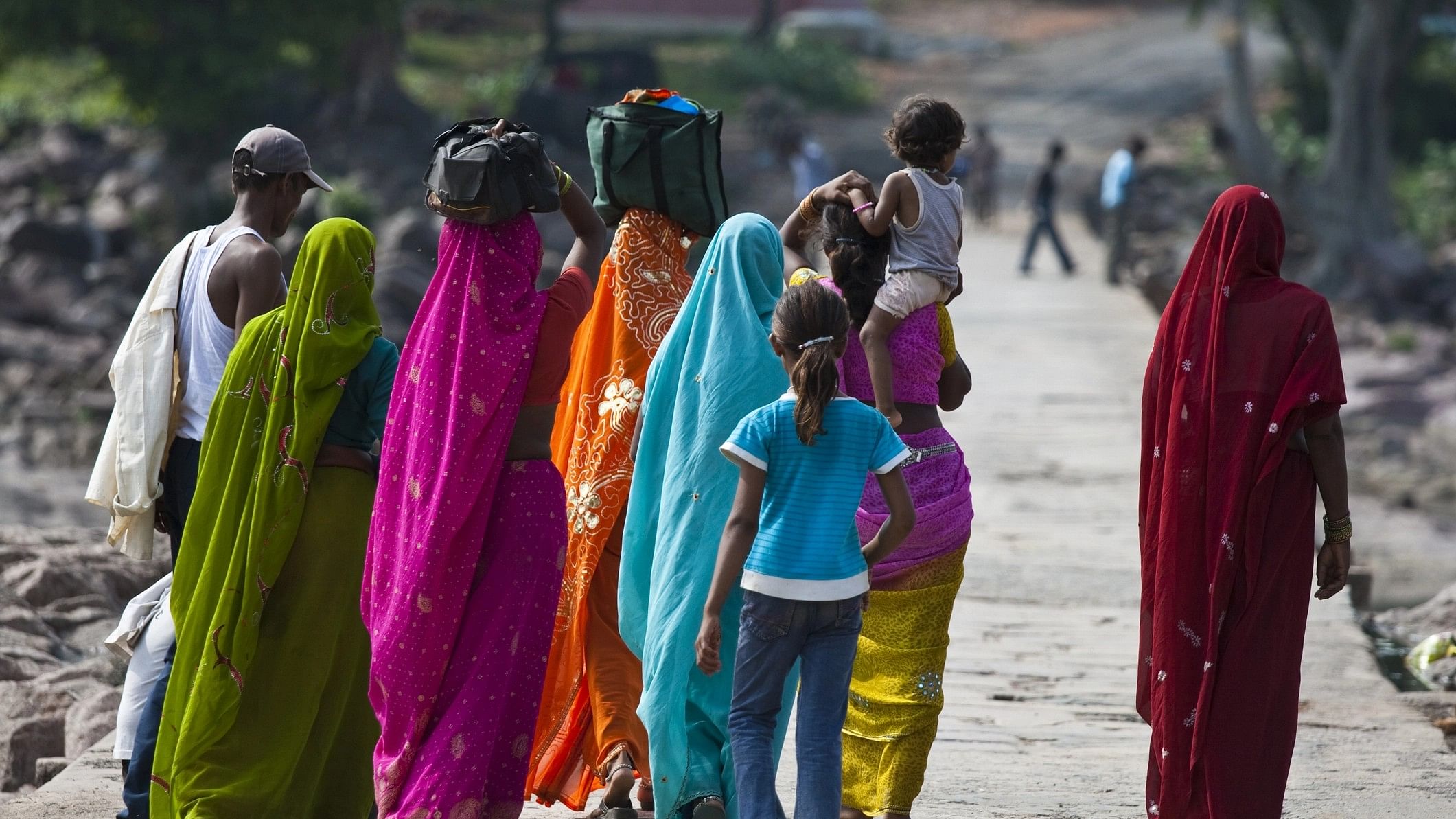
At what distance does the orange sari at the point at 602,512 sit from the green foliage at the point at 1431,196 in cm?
2437

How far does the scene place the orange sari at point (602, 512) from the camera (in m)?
4.34

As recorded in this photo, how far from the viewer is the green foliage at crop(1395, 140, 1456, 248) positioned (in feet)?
86.0

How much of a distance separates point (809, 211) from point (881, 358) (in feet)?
1.64

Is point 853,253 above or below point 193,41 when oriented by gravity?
below

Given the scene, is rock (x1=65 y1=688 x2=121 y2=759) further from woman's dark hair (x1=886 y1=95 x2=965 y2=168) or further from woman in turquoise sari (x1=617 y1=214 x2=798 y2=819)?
woman's dark hair (x1=886 y1=95 x2=965 y2=168)

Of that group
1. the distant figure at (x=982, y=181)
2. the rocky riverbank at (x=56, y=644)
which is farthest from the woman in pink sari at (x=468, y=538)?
A: the distant figure at (x=982, y=181)

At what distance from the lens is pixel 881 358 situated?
13.6 feet

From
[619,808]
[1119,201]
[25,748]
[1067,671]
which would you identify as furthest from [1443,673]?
[1119,201]

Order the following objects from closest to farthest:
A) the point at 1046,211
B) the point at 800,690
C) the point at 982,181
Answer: the point at 800,690 < the point at 1046,211 < the point at 982,181

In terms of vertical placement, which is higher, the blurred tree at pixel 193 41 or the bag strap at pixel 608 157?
the blurred tree at pixel 193 41

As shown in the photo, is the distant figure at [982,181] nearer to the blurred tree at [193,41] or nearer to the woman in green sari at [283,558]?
the blurred tree at [193,41]

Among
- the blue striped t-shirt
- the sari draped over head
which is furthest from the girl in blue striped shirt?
the sari draped over head

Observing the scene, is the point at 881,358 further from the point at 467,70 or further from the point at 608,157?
the point at 467,70

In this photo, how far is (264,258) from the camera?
4.25 meters
